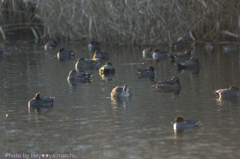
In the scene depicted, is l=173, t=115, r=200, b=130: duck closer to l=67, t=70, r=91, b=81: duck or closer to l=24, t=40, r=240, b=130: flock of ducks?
l=24, t=40, r=240, b=130: flock of ducks

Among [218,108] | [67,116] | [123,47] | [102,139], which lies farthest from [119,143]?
[123,47]

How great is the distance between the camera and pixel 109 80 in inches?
817

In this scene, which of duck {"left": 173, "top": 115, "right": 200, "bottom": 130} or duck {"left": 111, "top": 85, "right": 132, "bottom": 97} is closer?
duck {"left": 173, "top": 115, "right": 200, "bottom": 130}

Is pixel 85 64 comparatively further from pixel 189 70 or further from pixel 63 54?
pixel 63 54

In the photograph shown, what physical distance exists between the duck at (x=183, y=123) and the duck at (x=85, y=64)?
45.6 feet

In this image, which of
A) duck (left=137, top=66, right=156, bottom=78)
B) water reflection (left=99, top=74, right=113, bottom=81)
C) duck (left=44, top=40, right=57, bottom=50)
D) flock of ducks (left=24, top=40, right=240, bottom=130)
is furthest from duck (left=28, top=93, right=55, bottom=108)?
duck (left=44, top=40, right=57, bottom=50)

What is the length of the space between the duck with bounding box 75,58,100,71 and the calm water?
7.90ft

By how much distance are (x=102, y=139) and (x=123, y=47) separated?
25.4m

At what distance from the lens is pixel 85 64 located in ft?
85.7

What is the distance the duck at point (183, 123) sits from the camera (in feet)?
39.1

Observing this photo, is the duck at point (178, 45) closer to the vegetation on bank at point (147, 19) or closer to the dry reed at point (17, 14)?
the vegetation on bank at point (147, 19)

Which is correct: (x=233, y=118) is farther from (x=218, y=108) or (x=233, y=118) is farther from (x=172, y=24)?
(x=172, y=24)

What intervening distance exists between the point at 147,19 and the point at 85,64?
1104 centimetres

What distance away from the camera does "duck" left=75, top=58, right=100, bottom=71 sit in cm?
2580
